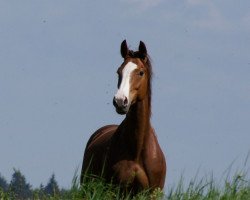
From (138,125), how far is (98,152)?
1048 millimetres

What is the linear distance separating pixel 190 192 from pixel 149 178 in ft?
8.96

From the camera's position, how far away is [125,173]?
13117 mm

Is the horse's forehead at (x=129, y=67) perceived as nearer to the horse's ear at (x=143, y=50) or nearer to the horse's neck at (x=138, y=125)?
the horse's ear at (x=143, y=50)

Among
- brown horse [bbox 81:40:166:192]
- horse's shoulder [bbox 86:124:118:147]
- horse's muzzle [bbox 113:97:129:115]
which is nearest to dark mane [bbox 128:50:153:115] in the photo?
brown horse [bbox 81:40:166:192]

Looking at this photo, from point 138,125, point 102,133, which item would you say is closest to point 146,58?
point 138,125

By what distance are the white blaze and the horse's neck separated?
0.64 m

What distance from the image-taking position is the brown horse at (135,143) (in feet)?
42.6

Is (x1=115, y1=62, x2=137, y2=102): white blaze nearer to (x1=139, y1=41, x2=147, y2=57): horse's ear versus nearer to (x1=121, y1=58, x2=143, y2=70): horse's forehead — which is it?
(x1=121, y1=58, x2=143, y2=70): horse's forehead

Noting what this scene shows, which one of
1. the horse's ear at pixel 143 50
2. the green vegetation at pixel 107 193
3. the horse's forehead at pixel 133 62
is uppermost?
the horse's ear at pixel 143 50

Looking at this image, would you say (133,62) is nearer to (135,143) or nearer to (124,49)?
→ (124,49)

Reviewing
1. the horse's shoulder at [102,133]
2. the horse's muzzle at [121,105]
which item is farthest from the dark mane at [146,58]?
the horse's shoulder at [102,133]

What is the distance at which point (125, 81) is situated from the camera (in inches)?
501

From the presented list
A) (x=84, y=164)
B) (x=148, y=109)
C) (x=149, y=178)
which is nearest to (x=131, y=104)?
(x=148, y=109)

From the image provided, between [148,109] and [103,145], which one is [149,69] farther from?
[103,145]
